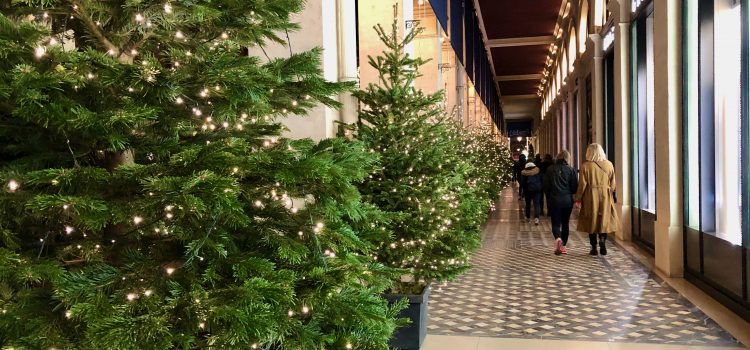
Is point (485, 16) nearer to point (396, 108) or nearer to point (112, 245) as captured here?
point (396, 108)

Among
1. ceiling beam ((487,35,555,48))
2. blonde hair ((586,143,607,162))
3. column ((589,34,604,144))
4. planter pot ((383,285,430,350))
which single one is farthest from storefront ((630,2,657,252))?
ceiling beam ((487,35,555,48))

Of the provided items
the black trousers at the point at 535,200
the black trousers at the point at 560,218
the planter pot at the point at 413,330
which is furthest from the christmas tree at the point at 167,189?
the black trousers at the point at 535,200

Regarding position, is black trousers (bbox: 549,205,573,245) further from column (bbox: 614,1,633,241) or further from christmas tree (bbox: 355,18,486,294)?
christmas tree (bbox: 355,18,486,294)

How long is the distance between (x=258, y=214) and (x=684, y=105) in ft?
19.7

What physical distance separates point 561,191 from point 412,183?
4.96 metres

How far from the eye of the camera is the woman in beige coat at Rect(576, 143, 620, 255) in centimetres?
832

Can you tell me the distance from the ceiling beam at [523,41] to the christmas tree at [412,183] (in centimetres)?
2718

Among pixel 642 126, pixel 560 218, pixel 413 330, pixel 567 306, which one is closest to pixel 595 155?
pixel 560 218

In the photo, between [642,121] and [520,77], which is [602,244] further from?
[520,77]

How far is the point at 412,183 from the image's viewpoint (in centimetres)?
483

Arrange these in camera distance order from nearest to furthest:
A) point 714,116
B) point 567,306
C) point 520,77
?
point 567,306 < point 714,116 < point 520,77

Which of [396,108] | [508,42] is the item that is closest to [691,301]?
[396,108]

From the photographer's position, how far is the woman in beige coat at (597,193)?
8.32m

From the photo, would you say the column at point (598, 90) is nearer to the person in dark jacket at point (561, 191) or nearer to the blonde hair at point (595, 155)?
the person in dark jacket at point (561, 191)
